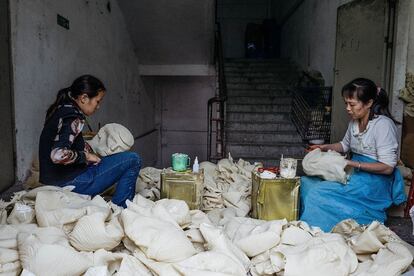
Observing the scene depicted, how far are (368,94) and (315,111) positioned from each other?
2.79 m

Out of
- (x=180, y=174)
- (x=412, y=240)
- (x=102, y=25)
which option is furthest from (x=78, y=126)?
(x=102, y=25)

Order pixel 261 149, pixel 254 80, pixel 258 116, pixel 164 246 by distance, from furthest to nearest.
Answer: pixel 254 80 < pixel 258 116 < pixel 261 149 < pixel 164 246

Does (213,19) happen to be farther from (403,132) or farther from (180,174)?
(180,174)

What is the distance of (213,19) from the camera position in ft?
19.2

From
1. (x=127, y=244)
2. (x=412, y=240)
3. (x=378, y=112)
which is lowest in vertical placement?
(x=412, y=240)

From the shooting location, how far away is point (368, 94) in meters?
2.41

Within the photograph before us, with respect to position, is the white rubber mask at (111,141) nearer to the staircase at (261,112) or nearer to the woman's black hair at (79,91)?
the woman's black hair at (79,91)

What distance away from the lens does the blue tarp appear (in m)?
2.42

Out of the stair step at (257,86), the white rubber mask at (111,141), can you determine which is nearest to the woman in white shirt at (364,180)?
the white rubber mask at (111,141)

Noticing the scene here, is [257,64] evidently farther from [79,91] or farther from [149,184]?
[79,91]

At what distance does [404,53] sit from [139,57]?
4.38 meters

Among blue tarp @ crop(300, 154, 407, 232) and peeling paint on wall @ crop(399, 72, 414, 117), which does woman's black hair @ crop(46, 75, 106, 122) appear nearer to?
blue tarp @ crop(300, 154, 407, 232)

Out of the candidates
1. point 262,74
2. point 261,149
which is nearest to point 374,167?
point 261,149

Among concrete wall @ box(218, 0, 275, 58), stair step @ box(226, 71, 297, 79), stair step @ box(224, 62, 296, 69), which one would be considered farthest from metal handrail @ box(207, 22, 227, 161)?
concrete wall @ box(218, 0, 275, 58)
